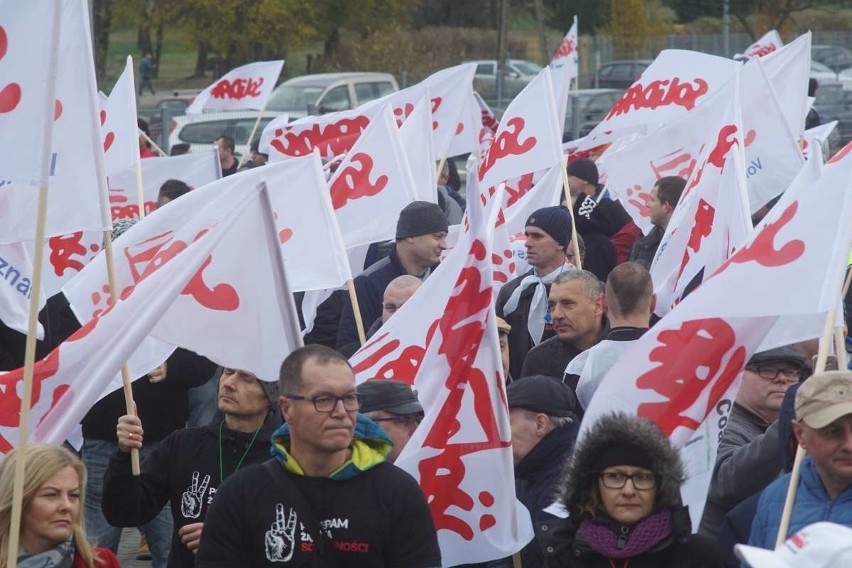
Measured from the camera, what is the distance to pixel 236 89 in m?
16.5

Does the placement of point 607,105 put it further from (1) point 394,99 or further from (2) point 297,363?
(2) point 297,363

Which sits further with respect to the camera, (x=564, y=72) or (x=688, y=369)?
(x=564, y=72)

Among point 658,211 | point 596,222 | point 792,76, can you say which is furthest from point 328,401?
point 792,76

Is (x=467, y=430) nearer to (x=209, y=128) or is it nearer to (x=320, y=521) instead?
(x=320, y=521)

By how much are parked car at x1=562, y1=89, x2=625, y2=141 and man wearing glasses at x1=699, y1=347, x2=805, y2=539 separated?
51.7 feet

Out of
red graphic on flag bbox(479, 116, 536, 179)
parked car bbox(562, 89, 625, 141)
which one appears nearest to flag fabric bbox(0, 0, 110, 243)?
Result: red graphic on flag bbox(479, 116, 536, 179)

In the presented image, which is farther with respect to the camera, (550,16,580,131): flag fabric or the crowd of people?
(550,16,580,131): flag fabric

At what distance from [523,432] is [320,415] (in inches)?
50.5

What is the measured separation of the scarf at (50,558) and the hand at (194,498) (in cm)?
60

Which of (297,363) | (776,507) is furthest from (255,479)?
(776,507)

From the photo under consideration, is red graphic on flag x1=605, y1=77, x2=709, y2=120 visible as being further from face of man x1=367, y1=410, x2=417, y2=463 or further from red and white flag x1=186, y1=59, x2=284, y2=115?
face of man x1=367, y1=410, x2=417, y2=463

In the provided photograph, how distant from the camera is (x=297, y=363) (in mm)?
4543

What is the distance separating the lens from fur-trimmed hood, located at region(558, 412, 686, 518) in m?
4.34

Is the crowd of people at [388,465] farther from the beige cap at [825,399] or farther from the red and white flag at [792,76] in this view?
the red and white flag at [792,76]
